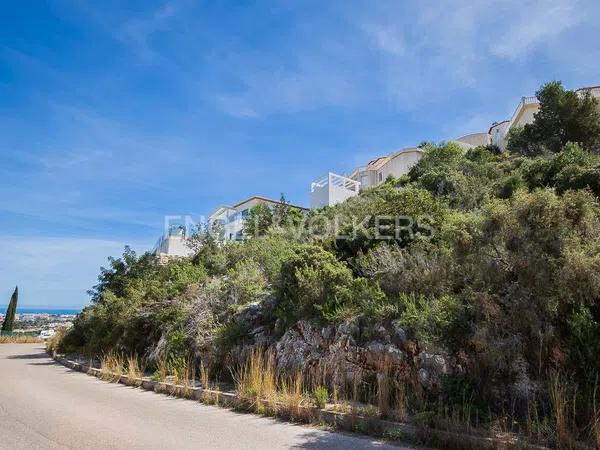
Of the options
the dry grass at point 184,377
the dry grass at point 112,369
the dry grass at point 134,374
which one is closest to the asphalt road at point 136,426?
the dry grass at point 184,377

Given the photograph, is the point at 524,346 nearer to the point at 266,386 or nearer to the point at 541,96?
the point at 266,386

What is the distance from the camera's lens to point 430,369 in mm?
6516

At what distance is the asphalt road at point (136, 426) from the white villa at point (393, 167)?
2625 centimetres

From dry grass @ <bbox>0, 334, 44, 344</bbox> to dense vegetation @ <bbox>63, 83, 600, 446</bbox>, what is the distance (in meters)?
24.7

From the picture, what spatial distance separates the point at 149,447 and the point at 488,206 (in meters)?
5.80

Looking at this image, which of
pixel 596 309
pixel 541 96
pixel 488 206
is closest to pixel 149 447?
pixel 488 206

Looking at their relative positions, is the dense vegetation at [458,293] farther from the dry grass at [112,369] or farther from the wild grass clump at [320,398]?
the wild grass clump at [320,398]

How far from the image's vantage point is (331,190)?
34812 millimetres

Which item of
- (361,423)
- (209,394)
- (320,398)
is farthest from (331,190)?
(361,423)

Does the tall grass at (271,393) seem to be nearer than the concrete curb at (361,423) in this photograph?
No

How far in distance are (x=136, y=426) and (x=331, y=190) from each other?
95.9 ft

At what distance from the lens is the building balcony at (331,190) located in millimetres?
34812

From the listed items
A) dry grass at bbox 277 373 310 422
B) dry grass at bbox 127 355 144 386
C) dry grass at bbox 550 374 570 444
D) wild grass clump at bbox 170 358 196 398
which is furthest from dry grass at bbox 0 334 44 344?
dry grass at bbox 550 374 570 444

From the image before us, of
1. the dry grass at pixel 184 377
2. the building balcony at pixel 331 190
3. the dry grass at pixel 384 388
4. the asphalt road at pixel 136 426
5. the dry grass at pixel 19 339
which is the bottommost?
the dry grass at pixel 19 339
